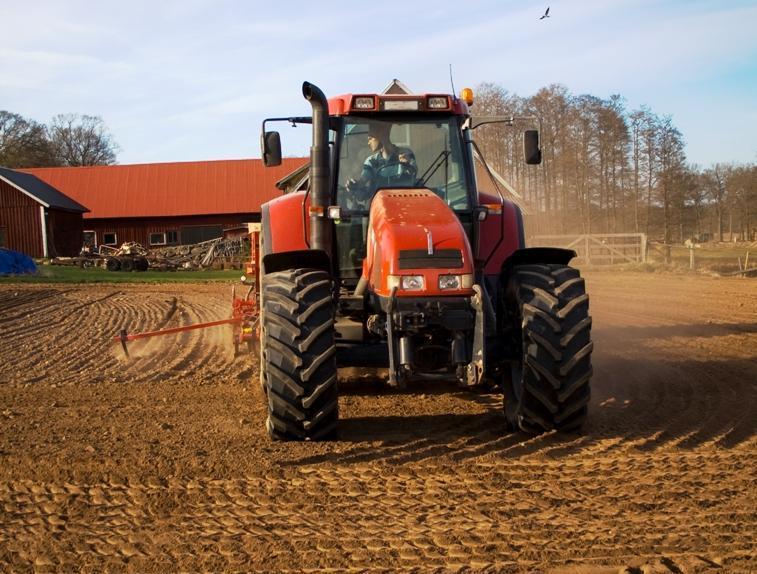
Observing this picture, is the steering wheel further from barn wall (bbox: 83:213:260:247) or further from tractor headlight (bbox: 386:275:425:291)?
barn wall (bbox: 83:213:260:247)

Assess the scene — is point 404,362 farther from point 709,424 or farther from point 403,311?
point 709,424

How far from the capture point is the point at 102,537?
3.81 m

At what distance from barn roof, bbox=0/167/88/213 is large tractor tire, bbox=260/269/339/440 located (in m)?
36.5

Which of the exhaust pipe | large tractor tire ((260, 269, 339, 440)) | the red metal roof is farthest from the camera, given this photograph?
the red metal roof

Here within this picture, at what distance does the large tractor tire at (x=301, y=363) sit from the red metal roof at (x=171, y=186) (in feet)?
120

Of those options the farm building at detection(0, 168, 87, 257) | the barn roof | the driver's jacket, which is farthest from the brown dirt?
the barn roof

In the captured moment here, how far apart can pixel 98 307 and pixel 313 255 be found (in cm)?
1120

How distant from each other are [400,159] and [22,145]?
66203 millimetres

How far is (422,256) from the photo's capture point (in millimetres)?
5199

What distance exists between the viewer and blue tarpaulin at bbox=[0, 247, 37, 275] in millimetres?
25453

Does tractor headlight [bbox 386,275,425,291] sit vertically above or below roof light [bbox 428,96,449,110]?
below

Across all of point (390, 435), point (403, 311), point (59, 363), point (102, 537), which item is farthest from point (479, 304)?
point (59, 363)

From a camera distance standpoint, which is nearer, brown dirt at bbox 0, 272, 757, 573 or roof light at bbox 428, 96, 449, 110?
brown dirt at bbox 0, 272, 757, 573

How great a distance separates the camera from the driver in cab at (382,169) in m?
6.42
